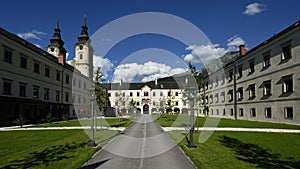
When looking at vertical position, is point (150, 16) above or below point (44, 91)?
above

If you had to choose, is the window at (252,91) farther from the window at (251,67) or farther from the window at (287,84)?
the window at (287,84)

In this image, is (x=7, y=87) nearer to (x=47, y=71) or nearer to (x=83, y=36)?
(x=47, y=71)

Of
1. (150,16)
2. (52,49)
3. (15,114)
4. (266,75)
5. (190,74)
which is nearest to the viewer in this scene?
(150,16)

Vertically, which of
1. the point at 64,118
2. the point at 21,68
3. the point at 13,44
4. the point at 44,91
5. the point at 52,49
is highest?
the point at 52,49

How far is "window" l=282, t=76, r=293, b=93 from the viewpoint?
22750mm

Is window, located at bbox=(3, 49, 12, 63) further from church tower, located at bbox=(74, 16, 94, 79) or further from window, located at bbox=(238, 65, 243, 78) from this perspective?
window, located at bbox=(238, 65, 243, 78)

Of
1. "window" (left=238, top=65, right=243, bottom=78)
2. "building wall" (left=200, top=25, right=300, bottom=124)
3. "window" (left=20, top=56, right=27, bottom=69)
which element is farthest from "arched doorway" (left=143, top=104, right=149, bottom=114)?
"window" (left=20, top=56, right=27, bottom=69)

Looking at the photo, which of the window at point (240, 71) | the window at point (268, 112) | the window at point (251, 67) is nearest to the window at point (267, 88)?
the window at point (268, 112)

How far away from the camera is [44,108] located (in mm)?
32031

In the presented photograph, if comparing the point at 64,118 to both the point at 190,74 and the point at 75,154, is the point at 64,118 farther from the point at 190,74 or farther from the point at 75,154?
the point at 75,154

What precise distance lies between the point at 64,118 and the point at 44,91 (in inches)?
205

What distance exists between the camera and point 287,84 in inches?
923

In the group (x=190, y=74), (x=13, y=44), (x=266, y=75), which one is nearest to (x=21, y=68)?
(x=13, y=44)

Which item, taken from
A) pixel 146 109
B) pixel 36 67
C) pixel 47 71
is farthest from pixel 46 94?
pixel 146 109
